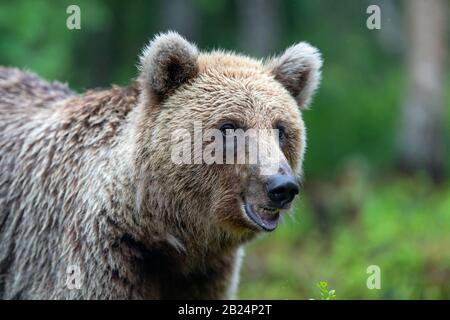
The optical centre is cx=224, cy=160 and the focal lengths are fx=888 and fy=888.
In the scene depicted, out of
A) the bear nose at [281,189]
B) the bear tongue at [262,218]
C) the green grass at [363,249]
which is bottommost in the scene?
the green grass at [363,249]

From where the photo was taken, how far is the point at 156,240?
20.2 ft

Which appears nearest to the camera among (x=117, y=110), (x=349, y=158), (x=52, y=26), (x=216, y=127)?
(x=216, y=127)

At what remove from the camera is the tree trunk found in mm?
14914

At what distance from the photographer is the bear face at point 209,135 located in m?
5.89

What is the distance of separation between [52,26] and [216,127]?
8.15 m

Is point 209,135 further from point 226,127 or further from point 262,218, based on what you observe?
point 262,218

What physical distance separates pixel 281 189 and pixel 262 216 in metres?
0.35

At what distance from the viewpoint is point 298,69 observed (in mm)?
6586

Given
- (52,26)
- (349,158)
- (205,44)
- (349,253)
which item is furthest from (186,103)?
(205,44)

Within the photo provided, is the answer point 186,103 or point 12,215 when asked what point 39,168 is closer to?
point 12,215

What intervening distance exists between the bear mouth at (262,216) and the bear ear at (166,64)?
105 centimetres
